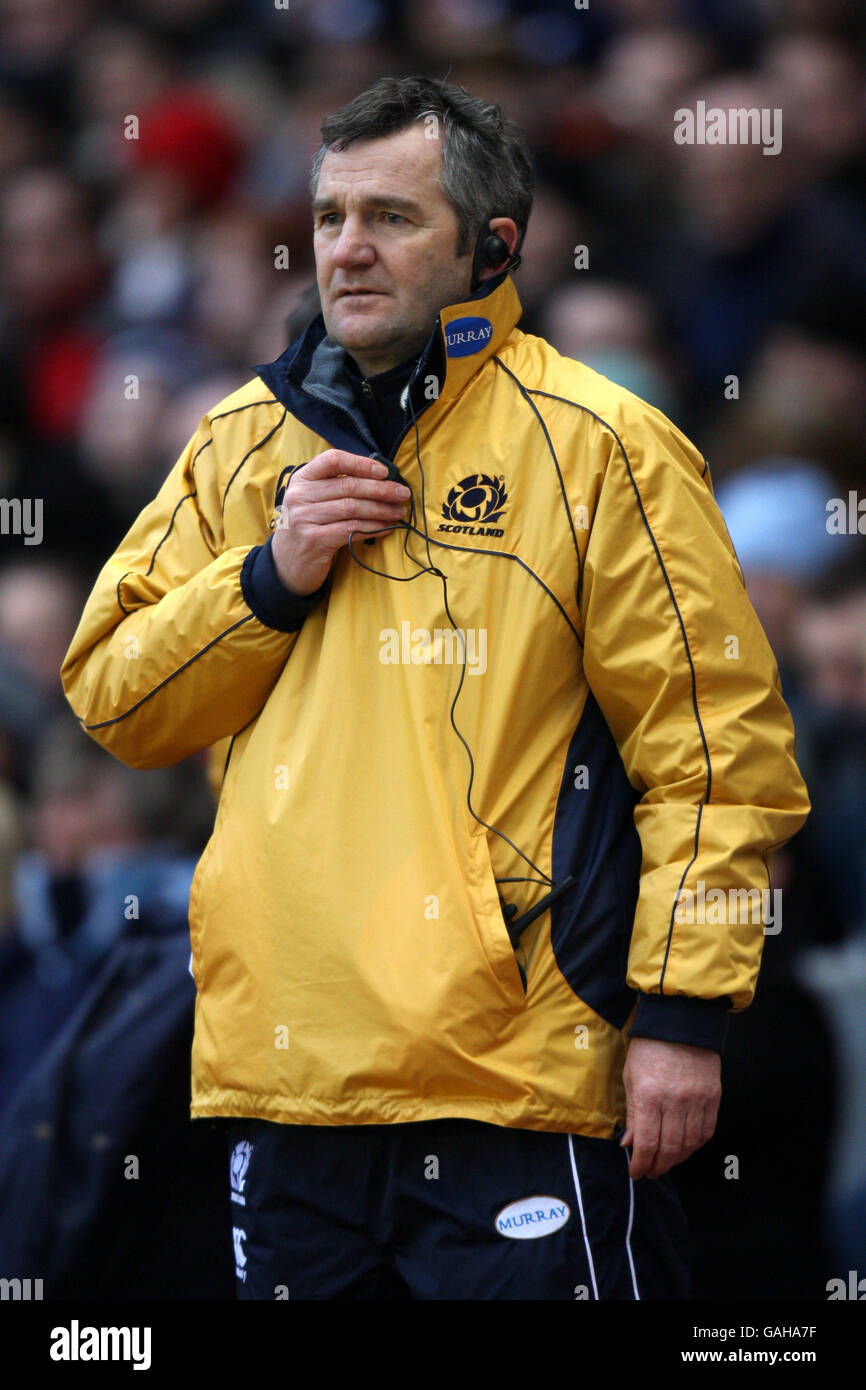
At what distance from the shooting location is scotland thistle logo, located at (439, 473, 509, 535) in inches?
88.4

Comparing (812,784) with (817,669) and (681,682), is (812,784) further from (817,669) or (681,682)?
(681,682)

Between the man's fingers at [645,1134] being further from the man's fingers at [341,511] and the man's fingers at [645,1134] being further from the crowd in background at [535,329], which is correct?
the crowd in background at [535,329]

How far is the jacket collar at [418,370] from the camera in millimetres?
2275

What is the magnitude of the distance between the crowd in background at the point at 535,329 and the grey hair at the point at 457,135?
1.03 metres

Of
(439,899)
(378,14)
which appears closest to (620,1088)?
(439,899)

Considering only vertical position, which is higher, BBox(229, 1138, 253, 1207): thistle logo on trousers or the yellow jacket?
the yellow jacket

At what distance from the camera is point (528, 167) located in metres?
2.51

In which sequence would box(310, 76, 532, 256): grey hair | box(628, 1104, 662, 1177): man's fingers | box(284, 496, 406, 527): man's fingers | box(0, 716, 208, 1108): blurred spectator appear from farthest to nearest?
box(0, 716, 208, 1108): blurred spectator
box(310, 76, 532, 256): grey hair
box(284, 496, 406, 527): man's fingers
box(628, 1104, 662, 1177): man's fingers

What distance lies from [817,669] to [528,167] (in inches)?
54.2

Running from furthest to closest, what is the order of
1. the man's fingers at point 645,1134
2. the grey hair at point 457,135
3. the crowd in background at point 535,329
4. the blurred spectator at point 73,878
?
the blurred spectator at point 73,878 < the crowd in background at point 535,329 < the grey hair at point 457,135 < the man's fingers at point 645,1134

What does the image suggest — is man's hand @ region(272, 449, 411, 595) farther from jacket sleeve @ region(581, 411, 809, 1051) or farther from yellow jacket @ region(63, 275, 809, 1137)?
jacket sleeve @ region(581, 411, 809, 1051)

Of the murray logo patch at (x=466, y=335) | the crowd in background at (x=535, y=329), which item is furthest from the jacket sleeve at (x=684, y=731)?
the crowd in background at (x=535, y=329)

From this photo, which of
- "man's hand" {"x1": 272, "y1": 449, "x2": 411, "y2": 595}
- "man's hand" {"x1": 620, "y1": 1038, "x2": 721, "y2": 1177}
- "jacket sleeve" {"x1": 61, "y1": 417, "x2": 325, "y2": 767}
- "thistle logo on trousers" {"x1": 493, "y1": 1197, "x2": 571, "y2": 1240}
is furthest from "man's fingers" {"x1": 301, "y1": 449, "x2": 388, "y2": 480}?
"thistle logo on trousers" {"x1": 493, "y1": 1197, "x2": 571, "y2": 1240}

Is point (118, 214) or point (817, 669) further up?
Result: point (118, 214)
